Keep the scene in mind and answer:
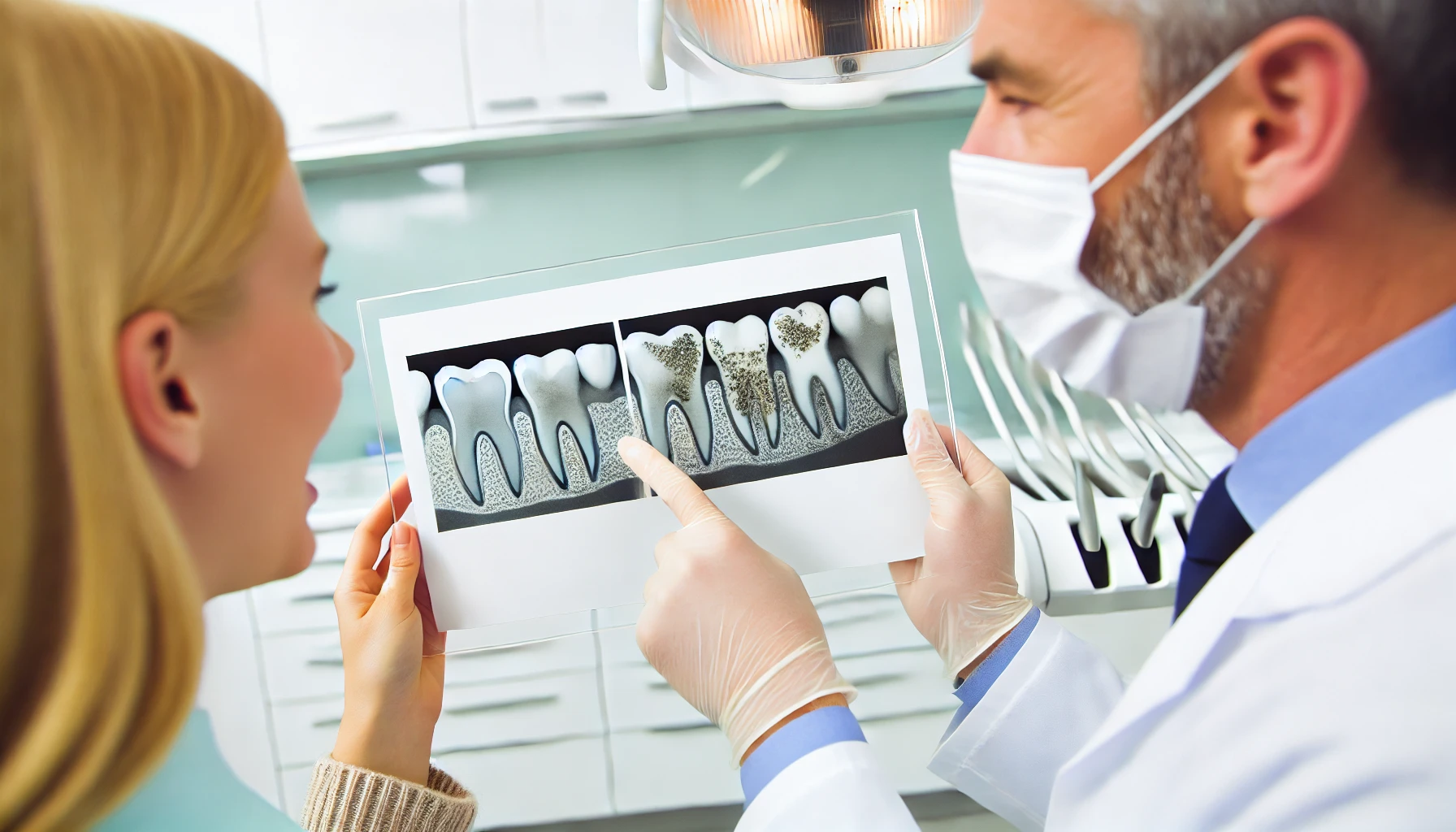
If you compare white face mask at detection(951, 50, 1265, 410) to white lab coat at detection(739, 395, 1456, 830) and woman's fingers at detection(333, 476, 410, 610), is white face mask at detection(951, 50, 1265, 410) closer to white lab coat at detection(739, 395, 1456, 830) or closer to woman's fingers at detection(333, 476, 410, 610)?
white lab coat at detection(739, 395, 1456, 830)

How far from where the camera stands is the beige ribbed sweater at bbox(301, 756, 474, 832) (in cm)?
85

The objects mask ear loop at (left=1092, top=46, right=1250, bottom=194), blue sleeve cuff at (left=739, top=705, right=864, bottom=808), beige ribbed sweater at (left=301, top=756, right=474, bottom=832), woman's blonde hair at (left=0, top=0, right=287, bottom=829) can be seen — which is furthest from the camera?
beige ribbed sweater at (left=301, top=756, right=474, bottom=832)

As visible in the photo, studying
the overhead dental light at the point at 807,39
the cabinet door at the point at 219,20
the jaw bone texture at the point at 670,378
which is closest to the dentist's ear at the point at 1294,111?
the overhead dental light at the point at 807,39

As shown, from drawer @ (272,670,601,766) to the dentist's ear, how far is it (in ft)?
2.85

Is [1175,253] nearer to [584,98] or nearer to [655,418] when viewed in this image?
[655,418]

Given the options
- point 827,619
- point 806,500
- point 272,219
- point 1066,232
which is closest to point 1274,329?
point 1066,232

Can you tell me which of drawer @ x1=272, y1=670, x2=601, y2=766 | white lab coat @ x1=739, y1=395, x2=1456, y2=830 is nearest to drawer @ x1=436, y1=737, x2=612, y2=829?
drawer @ x1=272, y1=670, x2=601, y2=766

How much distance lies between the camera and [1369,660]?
0.58m

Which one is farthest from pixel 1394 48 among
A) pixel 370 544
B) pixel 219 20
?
pixel 219 20

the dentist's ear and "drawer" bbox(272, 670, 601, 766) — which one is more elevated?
the dentist's ear

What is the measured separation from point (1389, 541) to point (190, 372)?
36.7 inches

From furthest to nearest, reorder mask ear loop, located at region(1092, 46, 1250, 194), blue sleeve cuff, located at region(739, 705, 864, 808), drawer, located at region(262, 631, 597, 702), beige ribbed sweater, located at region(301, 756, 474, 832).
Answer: drawer, located at region(262, 631, 597, 702) → beige ribbed sweater, located at region(301, 756, 474, 832) → blue sleeve cuff, located at region(739, 705, 864, 808) → mask ear loop, located at region(1092, 46, 1250, 194)

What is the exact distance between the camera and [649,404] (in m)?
0.81

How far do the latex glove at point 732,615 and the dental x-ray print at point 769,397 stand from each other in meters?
0.04
